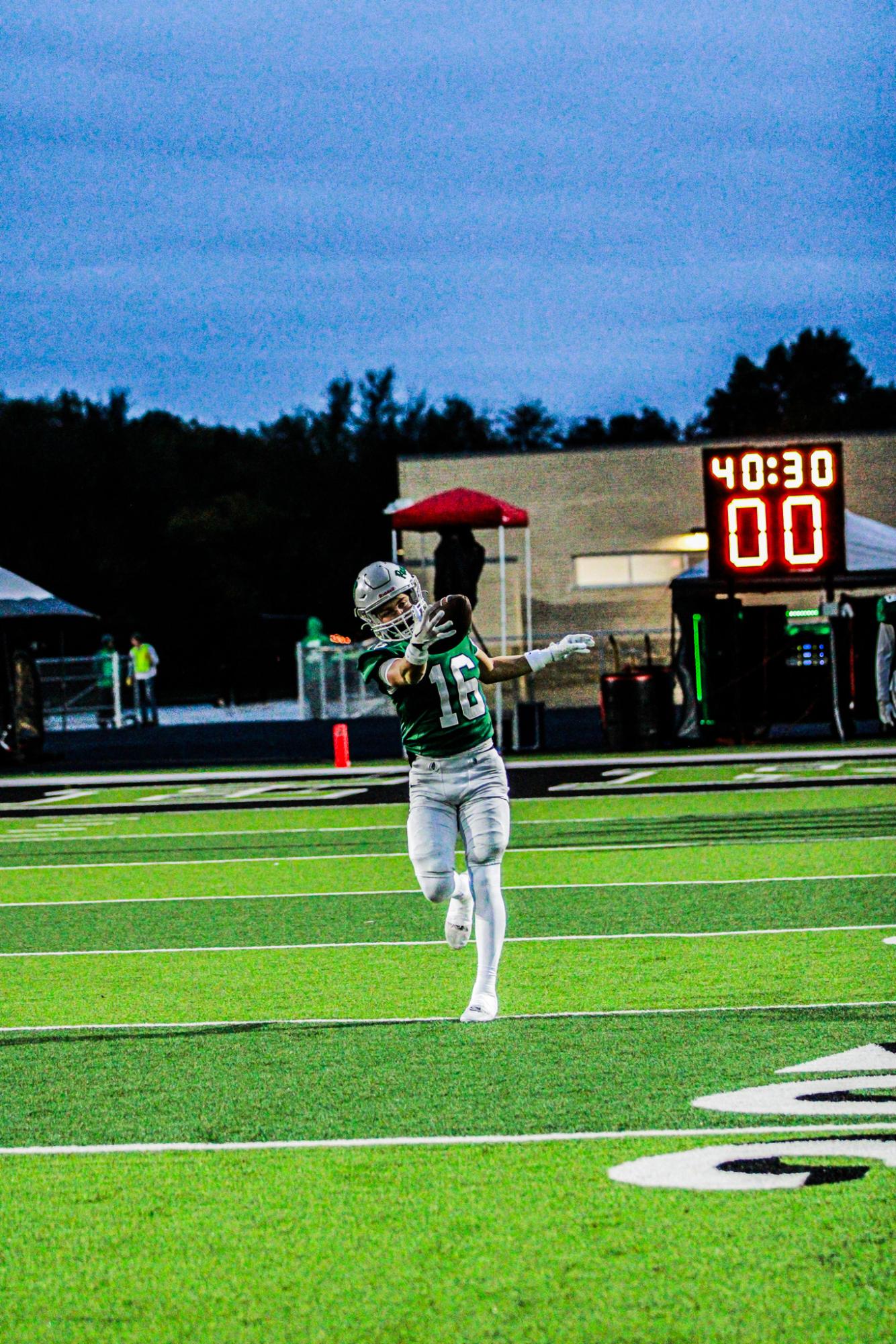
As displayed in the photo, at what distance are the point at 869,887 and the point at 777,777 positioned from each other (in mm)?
8743

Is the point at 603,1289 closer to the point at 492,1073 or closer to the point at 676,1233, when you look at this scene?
the point at 676,1233

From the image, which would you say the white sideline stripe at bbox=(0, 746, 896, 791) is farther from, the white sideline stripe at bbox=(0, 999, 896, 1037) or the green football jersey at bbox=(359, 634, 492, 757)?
the green football jersey at bbox=(359, 634, 492, 757)

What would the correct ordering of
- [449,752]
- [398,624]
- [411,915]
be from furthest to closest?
[411,915] < [449,752] < [398,624]

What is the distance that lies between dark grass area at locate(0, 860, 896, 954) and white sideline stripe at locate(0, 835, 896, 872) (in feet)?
6.92

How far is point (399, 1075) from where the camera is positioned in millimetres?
6875

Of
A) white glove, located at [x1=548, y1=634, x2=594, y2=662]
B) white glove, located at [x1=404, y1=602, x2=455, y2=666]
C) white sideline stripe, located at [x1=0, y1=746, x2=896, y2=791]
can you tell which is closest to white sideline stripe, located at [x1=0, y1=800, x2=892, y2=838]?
white sideline stripe, located at [x1=0, y1=746, x2=896, y2=791]

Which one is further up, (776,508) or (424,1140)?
(776,508)

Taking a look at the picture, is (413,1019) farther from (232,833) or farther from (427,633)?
(232,833)

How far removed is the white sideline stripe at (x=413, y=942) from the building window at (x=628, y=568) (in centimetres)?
3129

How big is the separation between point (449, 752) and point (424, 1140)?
2180 millimetres

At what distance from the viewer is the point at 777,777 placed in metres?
20.4

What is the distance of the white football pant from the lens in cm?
768

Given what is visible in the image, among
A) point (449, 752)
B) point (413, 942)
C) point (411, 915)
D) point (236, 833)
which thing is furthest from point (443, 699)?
point (236, 833)

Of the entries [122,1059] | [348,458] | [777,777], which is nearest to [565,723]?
[777,777]
